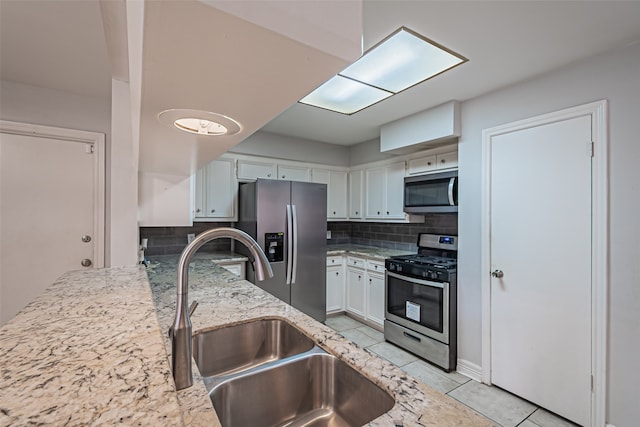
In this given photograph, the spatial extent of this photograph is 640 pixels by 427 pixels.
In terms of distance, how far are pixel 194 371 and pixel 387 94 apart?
7.88 ft

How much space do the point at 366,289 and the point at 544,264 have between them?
6.12ft

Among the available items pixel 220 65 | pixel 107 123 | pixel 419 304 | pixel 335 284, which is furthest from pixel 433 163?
pixel 107 123

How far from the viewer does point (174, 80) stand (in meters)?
0.52

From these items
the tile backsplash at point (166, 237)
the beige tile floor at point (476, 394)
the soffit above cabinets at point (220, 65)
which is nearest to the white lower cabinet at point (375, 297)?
the beige tile floor at point (476, 394)

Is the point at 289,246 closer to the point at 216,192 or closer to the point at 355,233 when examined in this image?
the point at 216,192

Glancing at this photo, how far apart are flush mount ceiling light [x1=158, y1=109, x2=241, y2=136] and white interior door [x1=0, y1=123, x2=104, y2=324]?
7.53 feet

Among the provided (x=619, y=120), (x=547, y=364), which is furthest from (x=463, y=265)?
(x=619, y=120)

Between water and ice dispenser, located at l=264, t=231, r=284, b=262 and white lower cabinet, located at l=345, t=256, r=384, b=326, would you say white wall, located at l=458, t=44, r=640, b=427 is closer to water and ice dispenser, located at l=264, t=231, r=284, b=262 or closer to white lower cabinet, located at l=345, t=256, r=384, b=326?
white lower cabinet, located at l=345, t=256, r=384, b=326

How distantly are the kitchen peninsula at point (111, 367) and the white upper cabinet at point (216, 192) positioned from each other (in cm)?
206

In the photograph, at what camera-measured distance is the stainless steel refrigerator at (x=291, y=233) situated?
→ 9.86 feet

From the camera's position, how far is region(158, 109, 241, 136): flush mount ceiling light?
0.71 meters

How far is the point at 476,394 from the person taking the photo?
215 cm

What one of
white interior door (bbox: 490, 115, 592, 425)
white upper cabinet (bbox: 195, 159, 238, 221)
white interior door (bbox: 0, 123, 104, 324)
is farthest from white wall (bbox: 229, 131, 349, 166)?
white interior door (bbox: 490, 115, 592, 425)

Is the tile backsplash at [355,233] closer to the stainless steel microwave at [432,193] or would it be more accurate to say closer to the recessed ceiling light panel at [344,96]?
the stainless steel microwave at [432,193]
